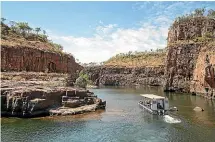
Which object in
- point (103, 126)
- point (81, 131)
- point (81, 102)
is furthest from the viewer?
point (81, 102)

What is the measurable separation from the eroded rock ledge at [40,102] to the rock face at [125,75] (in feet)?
308

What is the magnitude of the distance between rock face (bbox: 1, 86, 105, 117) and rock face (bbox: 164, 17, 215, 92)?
50.7 meters

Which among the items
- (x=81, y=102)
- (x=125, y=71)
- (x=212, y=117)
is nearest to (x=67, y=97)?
(x=81, y=102)

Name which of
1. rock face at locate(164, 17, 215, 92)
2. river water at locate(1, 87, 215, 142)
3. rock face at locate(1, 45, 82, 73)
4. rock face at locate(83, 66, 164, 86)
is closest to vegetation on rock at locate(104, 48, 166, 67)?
rock face at locate(83, 66, 164, 86)

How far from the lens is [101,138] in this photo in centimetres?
3922

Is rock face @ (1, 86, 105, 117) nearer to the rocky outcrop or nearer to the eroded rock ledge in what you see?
the eroded rock ledge

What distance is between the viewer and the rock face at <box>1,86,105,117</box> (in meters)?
51.3

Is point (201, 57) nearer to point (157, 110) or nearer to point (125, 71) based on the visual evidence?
point (157, 110)

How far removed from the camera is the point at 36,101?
52188mm

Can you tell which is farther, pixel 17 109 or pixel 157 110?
pixel 157 110

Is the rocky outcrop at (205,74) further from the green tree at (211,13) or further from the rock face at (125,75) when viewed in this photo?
the rock face at (125,75)

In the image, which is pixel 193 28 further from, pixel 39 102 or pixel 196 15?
pixel 39 102

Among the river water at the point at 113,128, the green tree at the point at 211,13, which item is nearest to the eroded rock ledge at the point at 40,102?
the river water at the point at 113,128

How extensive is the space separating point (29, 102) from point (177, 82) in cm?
6616
